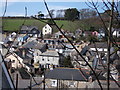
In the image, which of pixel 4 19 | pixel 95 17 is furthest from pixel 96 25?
pixel 4 19

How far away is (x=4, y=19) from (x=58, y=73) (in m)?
3.03

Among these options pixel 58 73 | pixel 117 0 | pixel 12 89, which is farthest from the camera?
pixel 58 73

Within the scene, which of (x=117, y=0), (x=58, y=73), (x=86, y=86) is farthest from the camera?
(x=58, y=73)

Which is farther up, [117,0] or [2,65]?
[117,0]

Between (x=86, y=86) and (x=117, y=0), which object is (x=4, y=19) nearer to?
(x=117, y=0)

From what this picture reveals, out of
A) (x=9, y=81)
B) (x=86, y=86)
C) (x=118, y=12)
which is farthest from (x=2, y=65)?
(x=86, y=86)

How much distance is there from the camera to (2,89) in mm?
404

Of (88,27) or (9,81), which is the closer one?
(9,81)

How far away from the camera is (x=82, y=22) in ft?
2.29

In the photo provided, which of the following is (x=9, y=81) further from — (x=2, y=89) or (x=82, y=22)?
(x=82, y=22)

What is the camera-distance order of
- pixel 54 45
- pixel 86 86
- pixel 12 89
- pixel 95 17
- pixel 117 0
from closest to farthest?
pixel 12 89 < pixel 117 0 < pixel 95 17 < pixel 86 86 < pixel 54 45

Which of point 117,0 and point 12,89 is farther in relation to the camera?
point 117,0

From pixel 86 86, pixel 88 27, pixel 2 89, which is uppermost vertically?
pixel 88 27

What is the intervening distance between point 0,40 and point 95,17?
0.31 m
